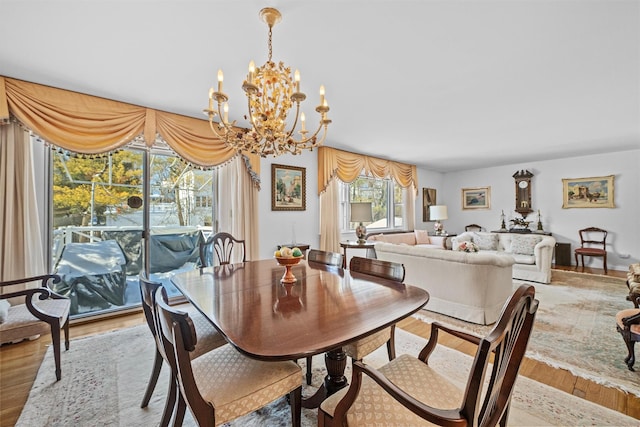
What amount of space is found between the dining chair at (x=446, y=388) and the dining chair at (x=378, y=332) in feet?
0.85

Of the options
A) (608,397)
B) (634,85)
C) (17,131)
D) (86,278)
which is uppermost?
(634,85)

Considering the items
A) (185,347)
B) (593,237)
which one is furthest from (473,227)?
(185,347)

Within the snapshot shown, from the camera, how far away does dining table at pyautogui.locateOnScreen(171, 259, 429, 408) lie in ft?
3.35

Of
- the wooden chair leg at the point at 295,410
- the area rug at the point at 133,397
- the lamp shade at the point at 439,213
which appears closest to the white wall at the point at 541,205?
the lamp shade at the point at 439,213

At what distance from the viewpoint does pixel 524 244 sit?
4891mm

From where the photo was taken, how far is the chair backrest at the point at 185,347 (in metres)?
0.94

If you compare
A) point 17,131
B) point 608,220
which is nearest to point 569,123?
point 608,220

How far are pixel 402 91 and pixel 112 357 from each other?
11.7ft

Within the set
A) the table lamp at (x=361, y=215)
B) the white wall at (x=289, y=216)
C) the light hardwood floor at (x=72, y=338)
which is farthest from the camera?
the table lamp at (x=361, y=215)

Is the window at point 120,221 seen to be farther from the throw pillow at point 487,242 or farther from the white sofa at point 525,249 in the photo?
the throw pillow at point 487,242

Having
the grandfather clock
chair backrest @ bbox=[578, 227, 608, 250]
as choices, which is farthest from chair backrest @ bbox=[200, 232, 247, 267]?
chair backrest @ bbox=[578, 227, 608, 250]

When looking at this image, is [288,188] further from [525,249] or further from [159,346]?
[525,249]

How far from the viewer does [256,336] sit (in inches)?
41.7

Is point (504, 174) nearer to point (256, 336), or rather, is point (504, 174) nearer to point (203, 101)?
point (203, 101)
